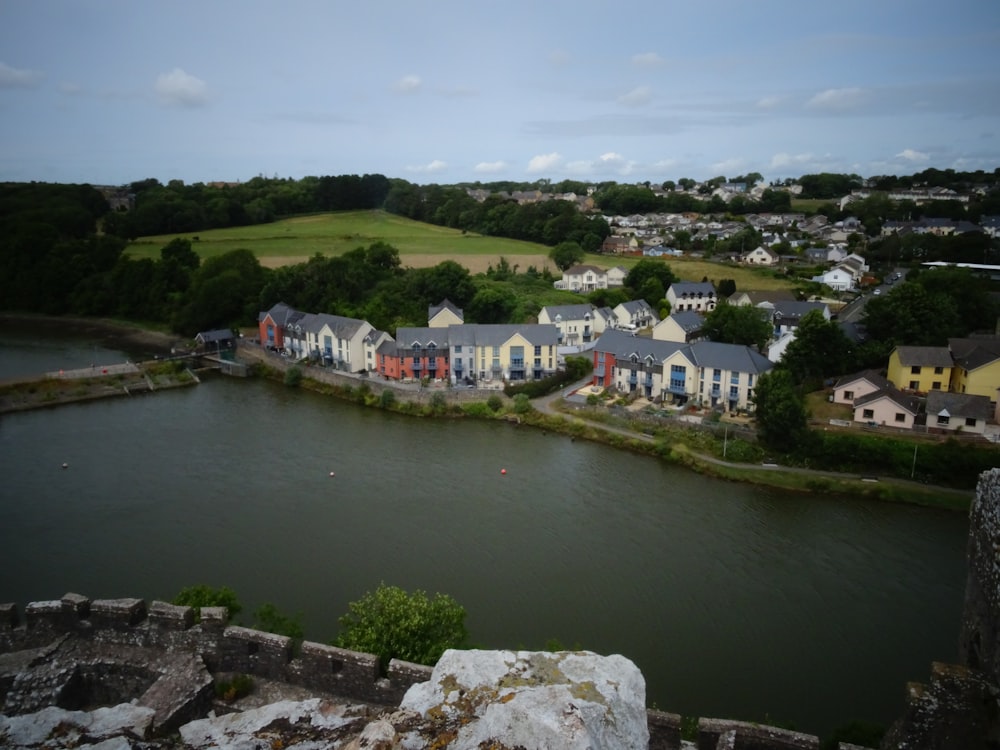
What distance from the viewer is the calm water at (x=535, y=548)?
13500mm

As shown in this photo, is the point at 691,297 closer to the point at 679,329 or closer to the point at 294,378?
the point at 679,329

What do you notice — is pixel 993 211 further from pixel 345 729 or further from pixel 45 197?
pixel 45 197

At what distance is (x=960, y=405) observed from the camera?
22.9 metres

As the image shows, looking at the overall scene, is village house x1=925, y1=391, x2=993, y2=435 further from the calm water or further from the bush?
the bush

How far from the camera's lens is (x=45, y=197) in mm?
67188

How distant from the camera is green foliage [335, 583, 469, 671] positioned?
945 centimetres

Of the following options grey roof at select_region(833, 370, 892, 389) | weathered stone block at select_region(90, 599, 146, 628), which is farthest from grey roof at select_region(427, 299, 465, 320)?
weathered stone block at select_region(90, 599, 146, 628)

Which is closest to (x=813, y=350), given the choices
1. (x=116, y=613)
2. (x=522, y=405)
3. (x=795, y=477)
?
(x=795, y=477)

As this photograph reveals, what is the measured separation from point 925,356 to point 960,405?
3.99 m

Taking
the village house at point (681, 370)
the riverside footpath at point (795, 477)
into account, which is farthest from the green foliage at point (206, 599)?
the village house at point (681, 370)

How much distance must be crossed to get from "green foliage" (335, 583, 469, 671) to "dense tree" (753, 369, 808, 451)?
604 inches

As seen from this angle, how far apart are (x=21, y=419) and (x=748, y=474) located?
2694 cm

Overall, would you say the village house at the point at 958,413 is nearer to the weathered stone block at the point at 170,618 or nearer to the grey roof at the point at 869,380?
the grey roof at the point at 869,380

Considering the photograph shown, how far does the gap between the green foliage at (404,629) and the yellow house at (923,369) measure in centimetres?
2272
